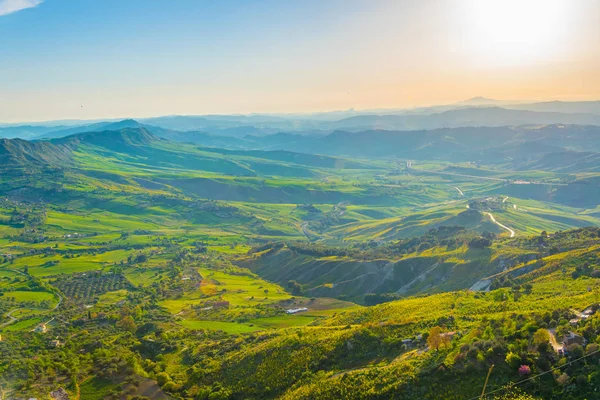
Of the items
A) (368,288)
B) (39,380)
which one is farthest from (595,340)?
(368,288)

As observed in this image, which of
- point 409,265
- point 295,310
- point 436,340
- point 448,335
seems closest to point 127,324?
point 295,310

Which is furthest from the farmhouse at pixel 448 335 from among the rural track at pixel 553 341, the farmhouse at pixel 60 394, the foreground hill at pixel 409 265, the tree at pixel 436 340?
the foreground hill at pixel 409 265

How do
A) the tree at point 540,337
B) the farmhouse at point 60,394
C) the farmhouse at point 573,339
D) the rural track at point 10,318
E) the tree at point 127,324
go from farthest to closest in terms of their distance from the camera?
the rural track at point 10,318, the tree at point 127,324, the farmhouse at point 60,394, the farmhouse at point 573,339, the tree at point 540,337

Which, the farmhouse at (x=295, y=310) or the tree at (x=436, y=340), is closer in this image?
the tree at (x=436, y=340)

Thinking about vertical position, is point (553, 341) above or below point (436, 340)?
above

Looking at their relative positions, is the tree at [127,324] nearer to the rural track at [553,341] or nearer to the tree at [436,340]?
the tree at [436,340]

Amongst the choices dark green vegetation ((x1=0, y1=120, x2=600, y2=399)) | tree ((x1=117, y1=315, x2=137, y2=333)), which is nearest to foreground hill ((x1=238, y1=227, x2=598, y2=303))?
dark green vegetation ((x1=0, y1=120, x2=600, y2=399))

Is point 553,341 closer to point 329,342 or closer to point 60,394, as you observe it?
point 329,342

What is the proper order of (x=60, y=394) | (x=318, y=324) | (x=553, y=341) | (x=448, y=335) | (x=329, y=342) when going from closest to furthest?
(x=553, y=341) → (x=448, y=335) → (x=329, y=342) → (x=60, y=394) → (x=318, y=324)

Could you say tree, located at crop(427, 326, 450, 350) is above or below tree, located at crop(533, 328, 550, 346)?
below

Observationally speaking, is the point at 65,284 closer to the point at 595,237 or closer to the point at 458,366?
the point at 458,366

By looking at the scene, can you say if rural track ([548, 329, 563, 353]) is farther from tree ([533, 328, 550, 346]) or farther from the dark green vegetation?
tree ([533, 328, 550, 346])
